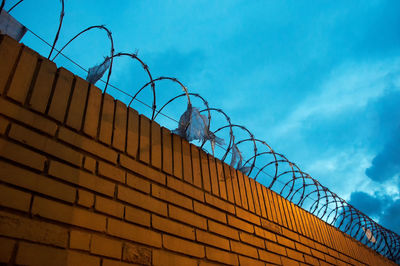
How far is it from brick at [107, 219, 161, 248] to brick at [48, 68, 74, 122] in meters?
0.74

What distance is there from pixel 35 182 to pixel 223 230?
166cm

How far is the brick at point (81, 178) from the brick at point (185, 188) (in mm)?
578

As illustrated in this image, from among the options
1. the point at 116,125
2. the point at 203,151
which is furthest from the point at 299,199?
the point at 116,125

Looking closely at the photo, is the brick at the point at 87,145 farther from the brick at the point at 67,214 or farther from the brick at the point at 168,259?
the brick at the point at 168,259

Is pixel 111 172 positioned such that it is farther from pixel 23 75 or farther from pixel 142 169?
pixel 23 75

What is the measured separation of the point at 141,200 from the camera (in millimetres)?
2082

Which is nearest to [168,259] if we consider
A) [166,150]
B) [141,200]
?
[141,200]

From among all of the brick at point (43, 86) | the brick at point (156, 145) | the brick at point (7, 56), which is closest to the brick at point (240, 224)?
the brick at point (156, 145)

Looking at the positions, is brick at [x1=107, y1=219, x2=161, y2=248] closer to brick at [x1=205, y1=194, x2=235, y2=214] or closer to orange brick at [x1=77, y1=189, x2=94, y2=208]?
orange brick at [x1=77, y1=189, x2=94, y2=208]

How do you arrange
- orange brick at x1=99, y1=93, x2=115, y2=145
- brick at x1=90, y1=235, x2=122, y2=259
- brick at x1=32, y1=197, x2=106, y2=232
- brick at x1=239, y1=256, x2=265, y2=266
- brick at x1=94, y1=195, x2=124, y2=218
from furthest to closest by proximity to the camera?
brick at x1=239, y1=256, x2=265, y2=266
orange brick at x1=99, y1=93, x2=115, y2=145
brick at x1=94, y1=195, x2=124, y2=218
brick at x1=90, y1=235, x2=122, y2=259
brick at x1=32, y1=197, x2=106, y2=232

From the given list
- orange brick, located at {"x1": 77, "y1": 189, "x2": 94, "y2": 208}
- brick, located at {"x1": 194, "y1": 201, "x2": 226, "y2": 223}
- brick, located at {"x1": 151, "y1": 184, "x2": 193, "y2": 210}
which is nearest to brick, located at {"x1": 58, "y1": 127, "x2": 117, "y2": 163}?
orange brick, located at {"x1": 77, "y1": 189, "x2": 94, "y2": 208}

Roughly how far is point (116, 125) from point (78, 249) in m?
0.92

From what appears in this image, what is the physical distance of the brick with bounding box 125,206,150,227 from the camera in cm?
194

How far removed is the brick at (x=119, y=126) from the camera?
7.03 feet
